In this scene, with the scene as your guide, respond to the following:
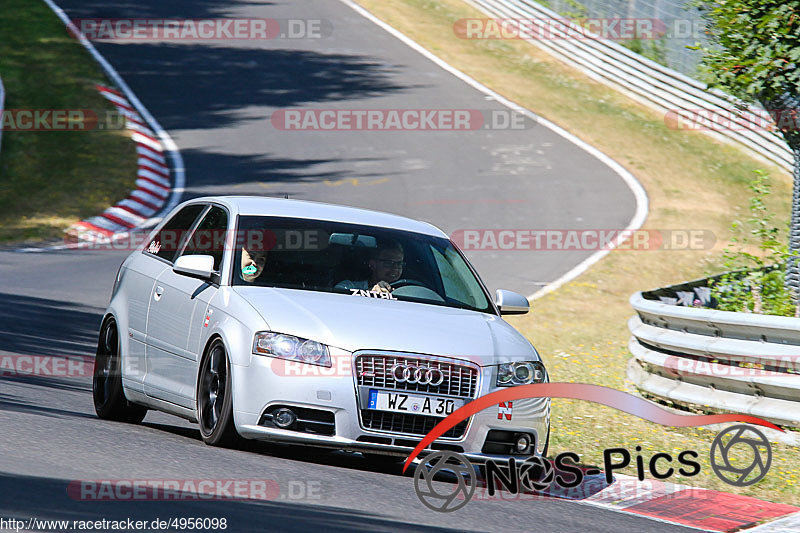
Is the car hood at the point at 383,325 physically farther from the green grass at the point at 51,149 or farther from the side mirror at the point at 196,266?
the green grass at the point at 51,149

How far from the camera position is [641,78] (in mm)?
32156

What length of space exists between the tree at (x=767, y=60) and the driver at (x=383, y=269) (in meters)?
4.53

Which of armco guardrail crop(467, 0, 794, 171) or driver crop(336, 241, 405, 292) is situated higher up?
driver crop(336, 241, 405, 292)

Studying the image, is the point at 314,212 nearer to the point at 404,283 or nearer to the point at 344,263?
the point at 344,263

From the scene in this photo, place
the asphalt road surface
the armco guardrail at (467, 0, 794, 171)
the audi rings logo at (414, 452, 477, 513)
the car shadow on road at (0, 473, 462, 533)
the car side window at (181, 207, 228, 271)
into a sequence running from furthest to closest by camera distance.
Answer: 1. the armco guardrail at (467, 0, 794, 171)
2. the car side window at (181, 207, 228, 271)
3. the audi rings logo at (414, 452, 477, 513)
4. the asphalt road surface
5. the car shadow on road at (0, 473, 462, 533)

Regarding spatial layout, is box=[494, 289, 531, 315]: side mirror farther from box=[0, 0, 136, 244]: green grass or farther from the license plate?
box=[0, 0, 136, 244]: green grass

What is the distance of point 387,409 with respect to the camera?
23.3ft

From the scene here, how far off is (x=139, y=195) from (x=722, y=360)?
1513 centimetres

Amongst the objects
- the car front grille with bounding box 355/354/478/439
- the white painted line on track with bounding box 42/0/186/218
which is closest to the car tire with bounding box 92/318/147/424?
the car front grille with bounding box 355/354/478/439

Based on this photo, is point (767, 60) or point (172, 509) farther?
point (767, 60)

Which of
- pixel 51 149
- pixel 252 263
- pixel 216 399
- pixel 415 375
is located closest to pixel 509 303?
pixel 415 375

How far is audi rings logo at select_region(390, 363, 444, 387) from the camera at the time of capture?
281 inches

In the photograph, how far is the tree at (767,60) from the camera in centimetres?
1102

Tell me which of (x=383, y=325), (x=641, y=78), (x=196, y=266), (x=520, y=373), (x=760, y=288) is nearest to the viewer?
(x=383, y=325)
